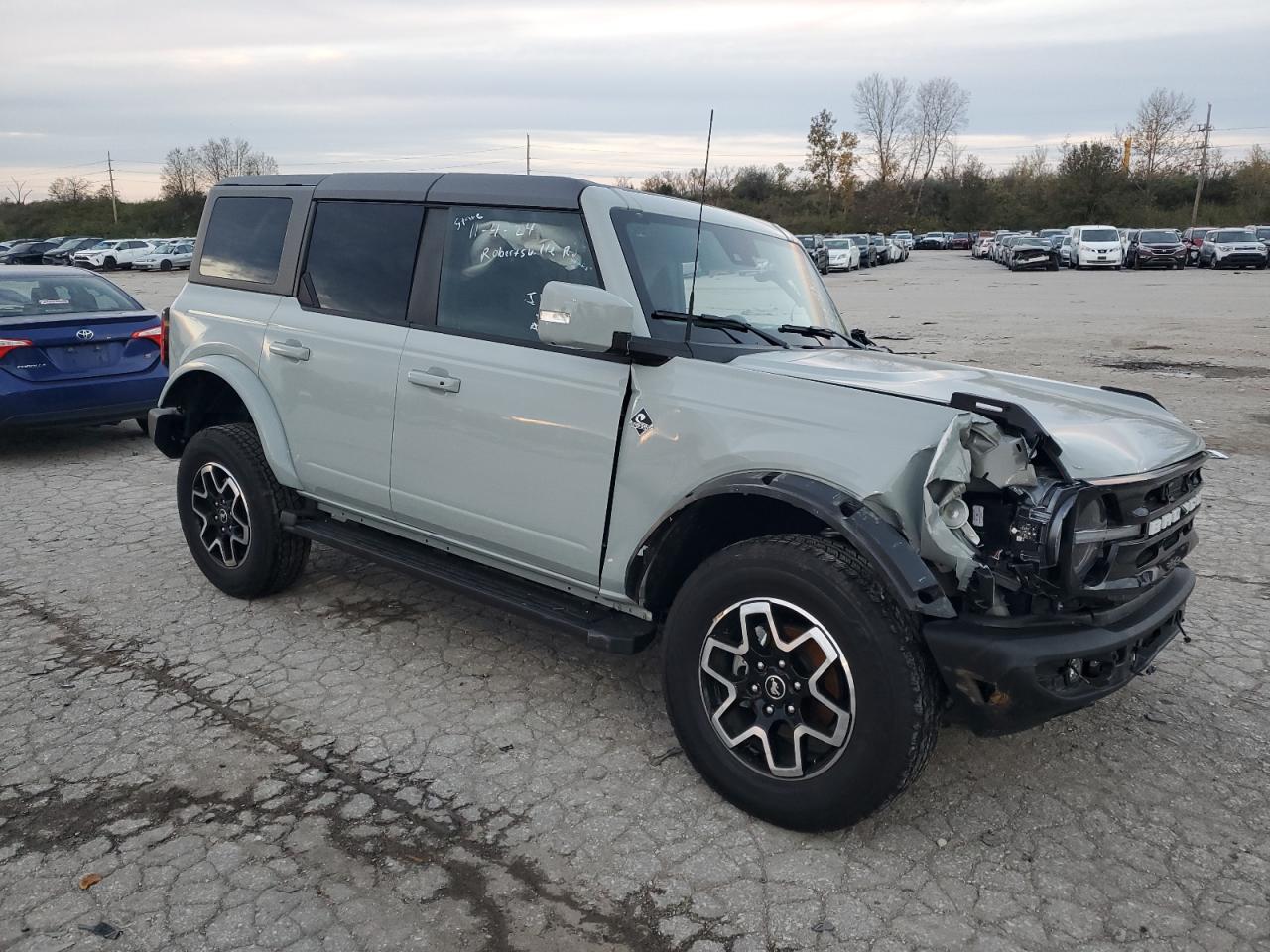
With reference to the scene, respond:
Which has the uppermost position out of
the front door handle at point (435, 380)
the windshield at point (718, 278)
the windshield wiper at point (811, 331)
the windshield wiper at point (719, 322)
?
the windshield at point (718, 278)

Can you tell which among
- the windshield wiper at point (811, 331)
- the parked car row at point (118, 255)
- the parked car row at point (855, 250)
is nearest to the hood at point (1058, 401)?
the windshield wiper at point (811, 331)

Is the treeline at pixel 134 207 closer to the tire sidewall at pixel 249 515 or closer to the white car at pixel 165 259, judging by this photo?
the white car at pixel 165 259

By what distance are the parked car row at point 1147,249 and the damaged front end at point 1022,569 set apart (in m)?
42.4

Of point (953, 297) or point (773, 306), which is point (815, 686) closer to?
point (773, 306)

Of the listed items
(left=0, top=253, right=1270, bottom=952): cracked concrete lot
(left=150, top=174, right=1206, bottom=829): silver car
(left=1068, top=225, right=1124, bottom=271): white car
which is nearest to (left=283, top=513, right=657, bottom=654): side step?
(left=150, top=174, right=1206, bottom=829): silver car

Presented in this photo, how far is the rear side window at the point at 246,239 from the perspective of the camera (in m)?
4.87

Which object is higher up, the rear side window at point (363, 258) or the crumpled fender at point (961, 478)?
the rear side window at point (363, 258)

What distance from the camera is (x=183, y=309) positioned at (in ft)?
17.1

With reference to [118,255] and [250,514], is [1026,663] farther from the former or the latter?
[118,255]

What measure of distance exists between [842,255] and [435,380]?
42662 millimetres

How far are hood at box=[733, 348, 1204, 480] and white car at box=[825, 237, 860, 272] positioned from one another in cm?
4008

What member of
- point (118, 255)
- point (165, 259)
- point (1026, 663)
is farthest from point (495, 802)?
point (118, 255)

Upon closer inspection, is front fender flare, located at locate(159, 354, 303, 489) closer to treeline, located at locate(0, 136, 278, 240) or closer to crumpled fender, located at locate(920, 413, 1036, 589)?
crumpled fender, located at locate(920, 413, 1036, 589)

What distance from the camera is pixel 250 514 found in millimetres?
4836
